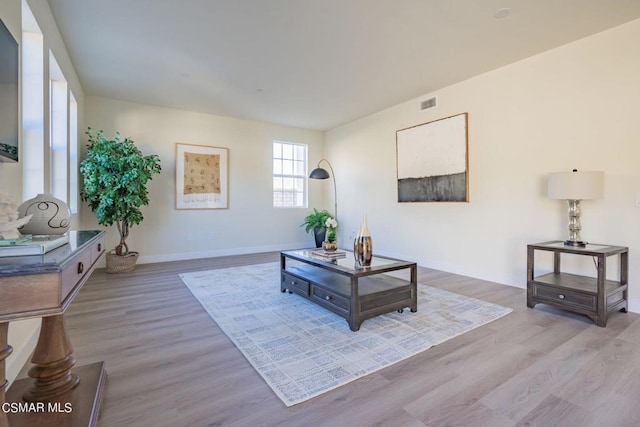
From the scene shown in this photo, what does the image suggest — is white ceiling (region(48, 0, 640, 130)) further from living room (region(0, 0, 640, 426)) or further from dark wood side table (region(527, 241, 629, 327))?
dark wood side table (region(527, 241, 629, 327))

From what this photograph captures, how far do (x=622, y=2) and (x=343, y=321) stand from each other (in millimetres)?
3589

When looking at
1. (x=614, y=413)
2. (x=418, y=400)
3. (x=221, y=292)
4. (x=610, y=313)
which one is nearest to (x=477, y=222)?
(x=610, y=313)

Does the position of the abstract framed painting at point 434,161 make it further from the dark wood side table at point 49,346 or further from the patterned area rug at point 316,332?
the dark wood side table at point 49,346

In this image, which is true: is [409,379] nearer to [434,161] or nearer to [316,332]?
[316,332]

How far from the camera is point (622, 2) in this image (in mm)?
2578

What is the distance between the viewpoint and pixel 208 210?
19.3 feet

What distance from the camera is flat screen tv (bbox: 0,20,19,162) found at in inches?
62.2

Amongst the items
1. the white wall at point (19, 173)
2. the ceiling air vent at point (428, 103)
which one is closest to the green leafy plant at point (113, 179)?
the white wall at point (19, 173)

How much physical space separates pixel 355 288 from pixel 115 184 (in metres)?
3.82

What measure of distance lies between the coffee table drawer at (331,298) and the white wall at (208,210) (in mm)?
3611

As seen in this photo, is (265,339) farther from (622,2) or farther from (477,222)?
(622,2)

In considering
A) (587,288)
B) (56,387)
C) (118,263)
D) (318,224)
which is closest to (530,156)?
(587,288)

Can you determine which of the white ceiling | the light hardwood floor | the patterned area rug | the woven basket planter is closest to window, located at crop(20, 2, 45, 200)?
the white ceiling

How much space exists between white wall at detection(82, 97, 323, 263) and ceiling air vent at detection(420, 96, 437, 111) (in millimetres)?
2886
